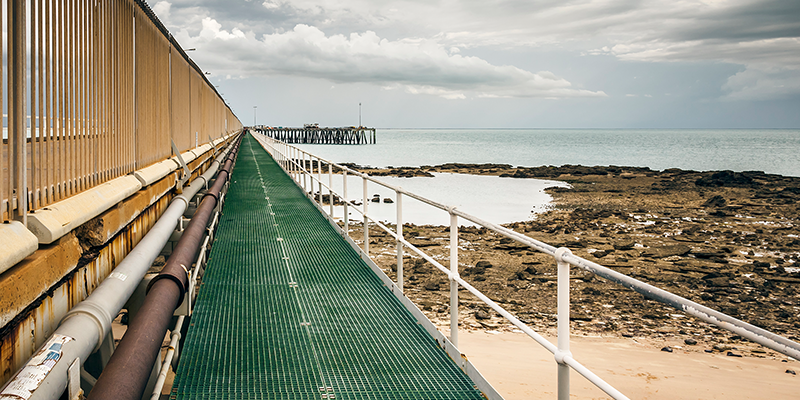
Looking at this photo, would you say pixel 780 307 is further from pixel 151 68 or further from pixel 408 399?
pixel 151 68

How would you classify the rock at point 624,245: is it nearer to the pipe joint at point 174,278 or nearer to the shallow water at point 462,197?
the shallow water at point 462,197

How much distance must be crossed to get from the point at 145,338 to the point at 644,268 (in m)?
12.6

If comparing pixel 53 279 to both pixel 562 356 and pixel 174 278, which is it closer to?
pixel 174 278

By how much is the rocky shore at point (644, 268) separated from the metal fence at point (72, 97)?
574cm

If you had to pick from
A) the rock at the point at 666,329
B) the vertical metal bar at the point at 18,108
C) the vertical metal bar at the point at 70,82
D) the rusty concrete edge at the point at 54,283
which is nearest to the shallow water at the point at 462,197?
the rock at the point at 666,329

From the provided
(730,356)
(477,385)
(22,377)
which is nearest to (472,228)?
(730,356)

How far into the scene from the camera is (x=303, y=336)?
186 inches

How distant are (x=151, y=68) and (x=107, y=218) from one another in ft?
9.57

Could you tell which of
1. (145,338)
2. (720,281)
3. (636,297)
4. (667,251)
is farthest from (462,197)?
(145,338)

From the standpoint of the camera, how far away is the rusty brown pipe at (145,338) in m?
2.54

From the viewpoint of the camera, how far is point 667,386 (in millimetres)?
7180

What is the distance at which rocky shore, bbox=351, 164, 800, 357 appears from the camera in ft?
31.3

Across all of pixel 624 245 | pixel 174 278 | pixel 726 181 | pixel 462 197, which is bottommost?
pixel 624 245

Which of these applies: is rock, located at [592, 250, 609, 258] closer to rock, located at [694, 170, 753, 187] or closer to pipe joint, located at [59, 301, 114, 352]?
pipe joint, located at [59, 301, 114, 352]
